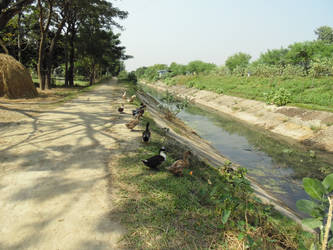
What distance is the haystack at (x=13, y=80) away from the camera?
41.5 ft

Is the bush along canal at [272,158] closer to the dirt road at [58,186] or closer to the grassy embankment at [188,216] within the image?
the grassy embankment at [188,216]

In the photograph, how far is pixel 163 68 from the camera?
133m

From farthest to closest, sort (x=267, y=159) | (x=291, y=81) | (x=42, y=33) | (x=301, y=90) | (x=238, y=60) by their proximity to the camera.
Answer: (x=238, y=60) → (x=291, y=81) → (x=301, y=90) → (x=42, y=33) → (x=267, y=159)

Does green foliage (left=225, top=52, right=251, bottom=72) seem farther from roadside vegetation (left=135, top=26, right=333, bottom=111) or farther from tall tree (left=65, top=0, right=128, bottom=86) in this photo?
tall tree (left=65, top=0, right=128, bottom=86)

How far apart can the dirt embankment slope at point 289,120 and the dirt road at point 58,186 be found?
13.8m

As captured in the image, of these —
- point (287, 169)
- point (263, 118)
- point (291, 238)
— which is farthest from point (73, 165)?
point (263, 118)

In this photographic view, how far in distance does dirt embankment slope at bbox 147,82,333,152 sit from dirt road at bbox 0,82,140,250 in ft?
45.3

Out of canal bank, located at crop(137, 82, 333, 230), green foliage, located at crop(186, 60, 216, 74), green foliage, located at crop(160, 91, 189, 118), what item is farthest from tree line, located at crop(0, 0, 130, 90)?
green foliage, located at crop(186, 60, 216, 74)

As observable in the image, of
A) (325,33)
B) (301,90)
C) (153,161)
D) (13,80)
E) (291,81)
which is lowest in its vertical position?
(153,161)

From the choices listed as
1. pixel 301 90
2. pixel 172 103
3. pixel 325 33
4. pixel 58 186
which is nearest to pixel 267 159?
pixel 172 103

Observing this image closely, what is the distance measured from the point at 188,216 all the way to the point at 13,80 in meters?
14.6

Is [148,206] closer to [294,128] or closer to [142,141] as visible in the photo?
[142,141]

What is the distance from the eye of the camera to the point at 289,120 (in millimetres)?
20719

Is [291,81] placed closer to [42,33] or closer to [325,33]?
[42,33]
